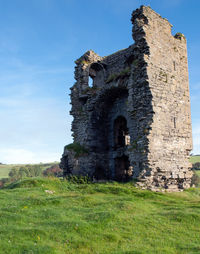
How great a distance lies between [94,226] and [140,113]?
25.0 ft

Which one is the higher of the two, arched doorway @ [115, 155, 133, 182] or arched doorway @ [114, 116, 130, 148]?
arched doorway @ [114, 116, 130, 148]

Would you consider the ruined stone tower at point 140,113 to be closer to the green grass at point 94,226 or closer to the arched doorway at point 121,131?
the arched doorway at point 121,131

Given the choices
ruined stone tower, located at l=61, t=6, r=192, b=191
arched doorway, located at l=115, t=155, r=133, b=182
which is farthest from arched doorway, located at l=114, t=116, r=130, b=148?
arched doorway, located at l=115, t=155, r=133, b=182

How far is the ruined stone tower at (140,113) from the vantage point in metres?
12.9

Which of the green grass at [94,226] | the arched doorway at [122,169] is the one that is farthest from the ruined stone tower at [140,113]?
the green grass at [94,226]

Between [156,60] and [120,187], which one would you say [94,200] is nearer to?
[120,187]

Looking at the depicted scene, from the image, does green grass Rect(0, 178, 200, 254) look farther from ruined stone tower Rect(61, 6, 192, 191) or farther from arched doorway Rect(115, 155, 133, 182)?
arched doorway Rect(115, 155, 133, 182)

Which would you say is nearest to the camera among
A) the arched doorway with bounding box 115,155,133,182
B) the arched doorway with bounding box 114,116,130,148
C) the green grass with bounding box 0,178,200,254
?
the green grass with bounding box 0,178,200,254

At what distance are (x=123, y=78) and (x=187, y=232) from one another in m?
9.86

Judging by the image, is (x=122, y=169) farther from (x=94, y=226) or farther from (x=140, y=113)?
(x=94, y=226)

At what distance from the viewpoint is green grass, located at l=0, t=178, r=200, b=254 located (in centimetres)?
557

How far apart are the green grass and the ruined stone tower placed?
3.42m

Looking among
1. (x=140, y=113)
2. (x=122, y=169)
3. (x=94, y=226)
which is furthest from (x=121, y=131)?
(x=94, y=226)

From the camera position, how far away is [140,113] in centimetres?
1323
